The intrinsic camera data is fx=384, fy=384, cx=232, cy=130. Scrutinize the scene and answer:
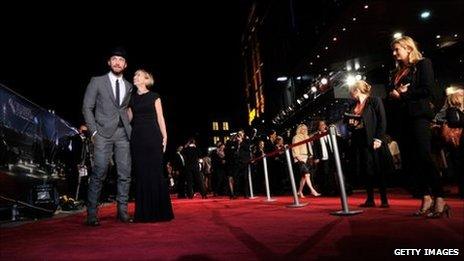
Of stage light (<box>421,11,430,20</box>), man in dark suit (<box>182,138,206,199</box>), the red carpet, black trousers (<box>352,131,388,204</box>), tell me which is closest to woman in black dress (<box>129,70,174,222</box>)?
the red carpet

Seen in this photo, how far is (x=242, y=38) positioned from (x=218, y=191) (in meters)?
42.5

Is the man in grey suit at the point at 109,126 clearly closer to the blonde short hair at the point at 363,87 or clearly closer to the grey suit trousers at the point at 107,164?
the grey suit trousers at the point at 107,164

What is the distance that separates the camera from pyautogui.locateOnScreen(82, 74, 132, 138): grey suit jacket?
5184 mm

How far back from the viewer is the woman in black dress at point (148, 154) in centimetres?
521

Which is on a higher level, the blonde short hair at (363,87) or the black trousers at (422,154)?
the blonde short hair at (363,87)

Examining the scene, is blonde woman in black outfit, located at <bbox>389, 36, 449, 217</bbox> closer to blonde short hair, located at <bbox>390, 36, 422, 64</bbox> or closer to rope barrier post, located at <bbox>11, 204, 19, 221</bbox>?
blonde short hair, located at <bbox>390, 36, 422, 64</bbox>

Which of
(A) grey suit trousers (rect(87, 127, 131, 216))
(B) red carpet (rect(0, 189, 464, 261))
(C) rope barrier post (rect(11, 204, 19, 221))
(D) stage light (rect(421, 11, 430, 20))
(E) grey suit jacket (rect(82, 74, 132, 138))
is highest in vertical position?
(D) stage light (rect(421, 11, 430, 20))

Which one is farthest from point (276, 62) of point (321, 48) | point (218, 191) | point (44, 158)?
point (44, 158)

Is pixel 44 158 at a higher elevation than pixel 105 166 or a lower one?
higher

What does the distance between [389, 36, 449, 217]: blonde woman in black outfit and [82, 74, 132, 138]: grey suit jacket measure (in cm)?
356

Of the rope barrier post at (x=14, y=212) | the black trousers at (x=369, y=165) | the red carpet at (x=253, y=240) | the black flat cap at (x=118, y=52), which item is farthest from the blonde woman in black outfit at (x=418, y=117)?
the rope barrier post at (x=14, y=212)

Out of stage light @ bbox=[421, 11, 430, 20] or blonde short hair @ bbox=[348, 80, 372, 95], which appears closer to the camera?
blonde short hair @ bbox=[348, 80, 372, 95]

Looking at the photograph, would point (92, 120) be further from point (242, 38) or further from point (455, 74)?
point (242, 38)

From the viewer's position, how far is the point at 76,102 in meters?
19.7
